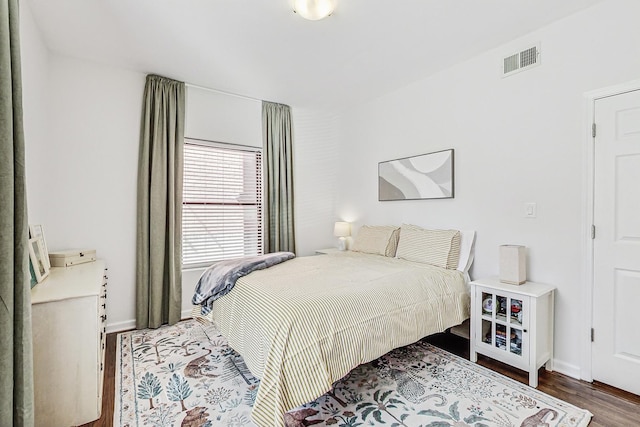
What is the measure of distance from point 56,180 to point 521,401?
406 centimetres

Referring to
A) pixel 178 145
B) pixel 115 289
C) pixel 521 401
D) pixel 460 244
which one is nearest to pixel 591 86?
pixel 460 244

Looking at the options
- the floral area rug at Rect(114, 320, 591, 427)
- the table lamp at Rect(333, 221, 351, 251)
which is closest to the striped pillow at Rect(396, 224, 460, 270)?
the floral area rug at Rect(114, 320, 591, 427)

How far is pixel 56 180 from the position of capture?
2846 millimetres

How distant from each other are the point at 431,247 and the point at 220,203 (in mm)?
2446

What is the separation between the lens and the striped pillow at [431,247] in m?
2.83

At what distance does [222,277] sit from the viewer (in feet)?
7.82

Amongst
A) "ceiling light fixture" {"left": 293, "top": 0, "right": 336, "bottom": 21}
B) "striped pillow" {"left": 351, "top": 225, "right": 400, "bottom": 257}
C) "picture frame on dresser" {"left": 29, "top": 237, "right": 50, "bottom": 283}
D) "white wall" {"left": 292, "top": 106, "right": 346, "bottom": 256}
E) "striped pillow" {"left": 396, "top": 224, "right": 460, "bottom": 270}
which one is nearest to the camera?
"picture frame on dresser" {"left": 29, "top": 237, "right": 50, "bottom": 283}

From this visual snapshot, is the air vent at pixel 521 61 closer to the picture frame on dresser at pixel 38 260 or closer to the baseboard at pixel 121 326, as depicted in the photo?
the picture frame on dresser at pixel 38 260

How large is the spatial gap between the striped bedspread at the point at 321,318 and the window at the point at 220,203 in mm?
1345

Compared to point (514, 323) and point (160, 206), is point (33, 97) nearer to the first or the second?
point (160, 206)

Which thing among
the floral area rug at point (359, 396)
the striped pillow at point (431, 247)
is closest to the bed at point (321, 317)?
the striped pillow at point (431, 247)

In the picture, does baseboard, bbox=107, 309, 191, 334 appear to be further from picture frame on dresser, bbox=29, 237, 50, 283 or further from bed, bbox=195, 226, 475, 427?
bed, bbox=195, 226, 475, 427

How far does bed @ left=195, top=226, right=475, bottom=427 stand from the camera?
1562 millimetres

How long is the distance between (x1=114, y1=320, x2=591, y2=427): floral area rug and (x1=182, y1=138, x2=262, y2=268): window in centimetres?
130
